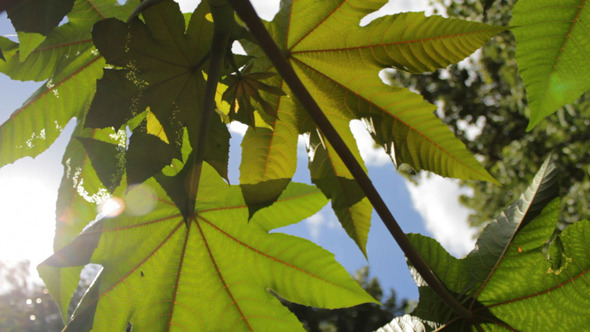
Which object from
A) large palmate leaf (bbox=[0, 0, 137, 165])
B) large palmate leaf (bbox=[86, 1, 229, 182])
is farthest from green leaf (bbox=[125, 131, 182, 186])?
large palmate leaf (bbox=[0, 0, 137, 165])

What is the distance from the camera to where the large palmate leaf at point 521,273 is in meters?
0.72

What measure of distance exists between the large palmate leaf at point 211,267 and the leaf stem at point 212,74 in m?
0.22

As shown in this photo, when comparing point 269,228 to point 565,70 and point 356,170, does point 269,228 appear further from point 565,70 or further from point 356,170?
point 565,70

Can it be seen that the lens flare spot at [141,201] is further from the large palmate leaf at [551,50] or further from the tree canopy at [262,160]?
the large palmate leaf at [551,50]

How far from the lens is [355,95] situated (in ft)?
2.45

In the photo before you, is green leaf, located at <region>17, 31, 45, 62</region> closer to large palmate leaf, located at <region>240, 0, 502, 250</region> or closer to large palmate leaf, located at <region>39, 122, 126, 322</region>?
large palmate leaf, located at <region>39, 122, 126, 322</region>

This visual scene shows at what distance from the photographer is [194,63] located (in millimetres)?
610

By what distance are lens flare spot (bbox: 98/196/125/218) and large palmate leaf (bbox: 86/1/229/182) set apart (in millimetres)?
222

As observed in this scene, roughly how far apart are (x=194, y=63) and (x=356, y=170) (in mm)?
268

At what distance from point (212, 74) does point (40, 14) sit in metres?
0.21

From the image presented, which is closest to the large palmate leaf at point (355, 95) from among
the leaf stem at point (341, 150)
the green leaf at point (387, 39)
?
the green leaf at point (387, 39)

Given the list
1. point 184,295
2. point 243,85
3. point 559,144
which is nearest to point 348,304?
point 184,295

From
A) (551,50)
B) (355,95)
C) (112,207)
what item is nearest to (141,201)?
(112,207)

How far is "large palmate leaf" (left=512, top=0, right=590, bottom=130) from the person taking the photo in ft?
1.82
